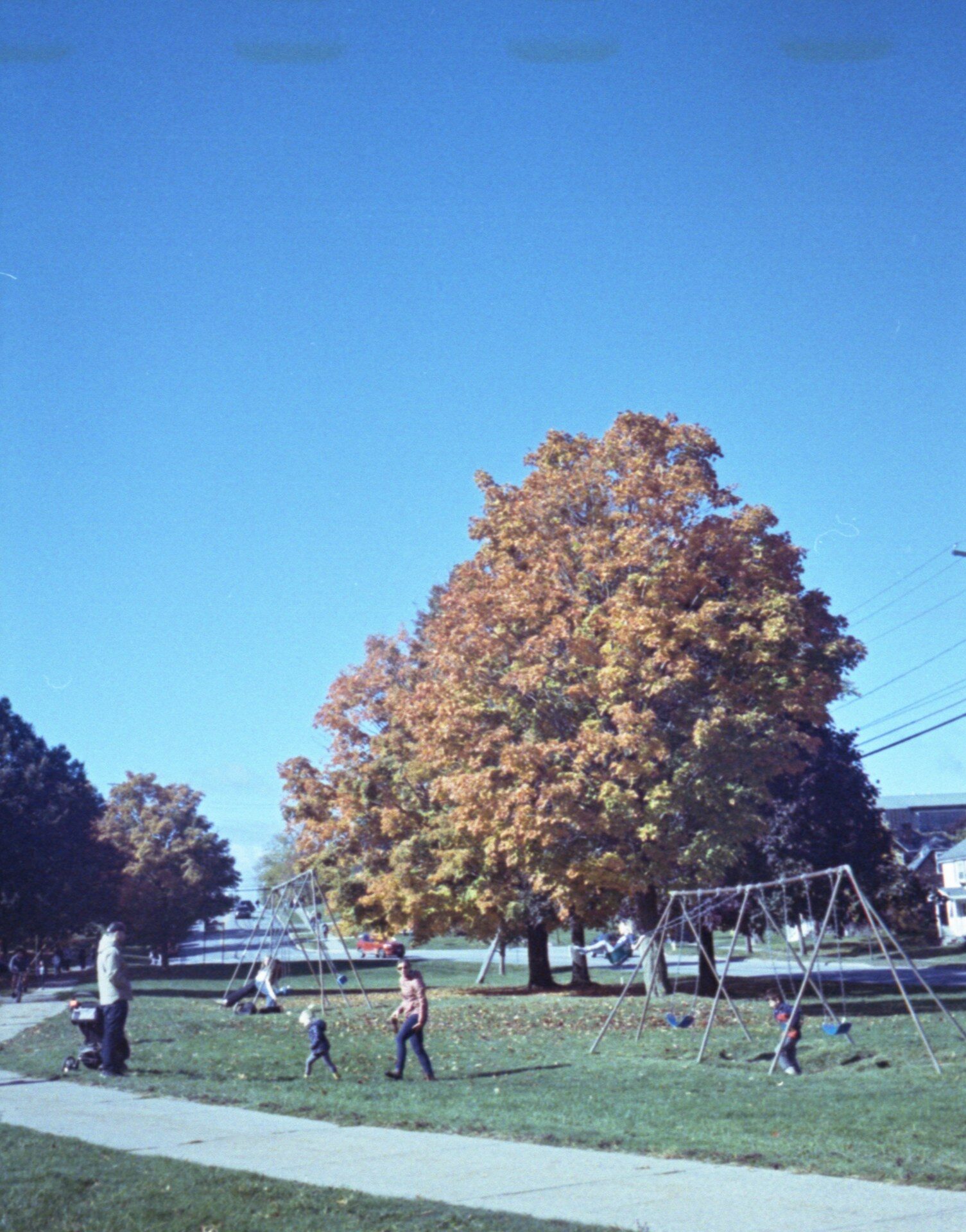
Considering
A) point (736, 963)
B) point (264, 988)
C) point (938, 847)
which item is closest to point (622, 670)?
point (264, 988)

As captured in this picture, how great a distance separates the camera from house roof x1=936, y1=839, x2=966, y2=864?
78125mm

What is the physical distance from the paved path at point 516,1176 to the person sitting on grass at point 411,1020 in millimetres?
3006

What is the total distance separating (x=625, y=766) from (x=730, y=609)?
422cm

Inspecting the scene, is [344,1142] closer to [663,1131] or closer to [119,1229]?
[663,1131]

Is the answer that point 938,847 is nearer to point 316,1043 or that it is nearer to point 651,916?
point 651,916

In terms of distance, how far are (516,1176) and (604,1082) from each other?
656 cm

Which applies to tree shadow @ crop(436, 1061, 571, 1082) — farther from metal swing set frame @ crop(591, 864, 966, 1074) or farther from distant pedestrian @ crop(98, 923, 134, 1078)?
distant pedestrian @ crop(98, 923, 134, 1078)

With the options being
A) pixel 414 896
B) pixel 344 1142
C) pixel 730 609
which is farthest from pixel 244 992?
pixel 344 1142

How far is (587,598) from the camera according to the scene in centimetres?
2809

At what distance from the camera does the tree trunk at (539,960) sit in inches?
1558

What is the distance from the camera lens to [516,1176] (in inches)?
350

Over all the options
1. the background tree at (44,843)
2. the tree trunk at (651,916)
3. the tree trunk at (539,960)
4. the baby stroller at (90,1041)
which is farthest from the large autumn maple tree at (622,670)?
the background tree at (44,843)

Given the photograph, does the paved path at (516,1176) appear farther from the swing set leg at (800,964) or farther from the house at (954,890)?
the house at (954,890)

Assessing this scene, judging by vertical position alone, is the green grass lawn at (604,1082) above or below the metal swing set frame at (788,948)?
below
